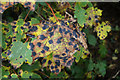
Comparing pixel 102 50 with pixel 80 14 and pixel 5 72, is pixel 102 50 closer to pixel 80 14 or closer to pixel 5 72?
pixel 80 14

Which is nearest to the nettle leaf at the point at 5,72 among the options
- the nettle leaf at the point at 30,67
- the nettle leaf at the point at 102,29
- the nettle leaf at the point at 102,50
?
the nettle leaf at the point at 30,67

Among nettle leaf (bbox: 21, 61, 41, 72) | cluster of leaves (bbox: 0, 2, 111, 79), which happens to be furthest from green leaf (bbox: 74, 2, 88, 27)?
nettle leaf (bbox: 21, 61, 41, 72)

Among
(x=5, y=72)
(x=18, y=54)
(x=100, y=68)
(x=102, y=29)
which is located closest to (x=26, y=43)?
(x=18, y=54)

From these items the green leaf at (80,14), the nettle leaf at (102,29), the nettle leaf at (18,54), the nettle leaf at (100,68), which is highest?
the green leaf at (80,14)

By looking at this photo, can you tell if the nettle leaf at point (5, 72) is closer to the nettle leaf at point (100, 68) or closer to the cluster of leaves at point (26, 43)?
the cluster of leaves at point (26, 43)

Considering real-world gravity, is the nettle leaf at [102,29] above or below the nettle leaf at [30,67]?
above

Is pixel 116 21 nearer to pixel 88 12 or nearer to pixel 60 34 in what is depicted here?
pixel 88 12

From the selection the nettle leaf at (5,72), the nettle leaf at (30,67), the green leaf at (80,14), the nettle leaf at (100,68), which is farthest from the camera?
the nettle leaf at (100,68)

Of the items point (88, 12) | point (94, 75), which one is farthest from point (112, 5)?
point (94, 75)

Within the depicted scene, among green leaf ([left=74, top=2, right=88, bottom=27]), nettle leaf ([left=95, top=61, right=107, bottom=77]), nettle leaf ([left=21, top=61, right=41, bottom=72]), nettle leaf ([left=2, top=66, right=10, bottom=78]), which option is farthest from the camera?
nettle leaf ([left=95, top=61, right=107, bottom=77])

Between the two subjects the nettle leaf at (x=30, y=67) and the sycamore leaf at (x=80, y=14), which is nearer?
the sycamore leaf at (x=80, y=14)

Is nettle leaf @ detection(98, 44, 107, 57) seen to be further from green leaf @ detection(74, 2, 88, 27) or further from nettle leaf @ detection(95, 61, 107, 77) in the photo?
green leaf @ detection(74, 2, 88, 27)

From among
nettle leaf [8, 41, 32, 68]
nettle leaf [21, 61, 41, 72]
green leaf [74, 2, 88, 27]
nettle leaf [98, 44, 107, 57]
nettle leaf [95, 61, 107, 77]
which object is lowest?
nettle leaf [95, 61, 107, 77]
